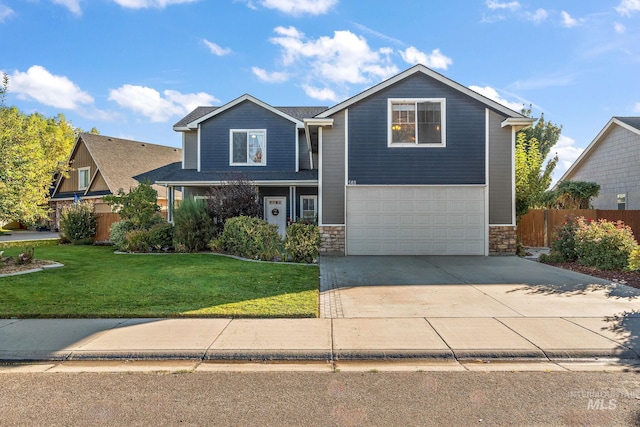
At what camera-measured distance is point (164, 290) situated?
26.7 ft

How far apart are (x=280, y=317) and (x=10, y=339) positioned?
12.6ft

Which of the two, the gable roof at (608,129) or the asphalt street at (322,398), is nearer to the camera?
the asphalt street at (322,398)

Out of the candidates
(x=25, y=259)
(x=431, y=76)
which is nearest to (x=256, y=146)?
(x=431, y=76)

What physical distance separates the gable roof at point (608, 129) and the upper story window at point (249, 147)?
18.2 meters

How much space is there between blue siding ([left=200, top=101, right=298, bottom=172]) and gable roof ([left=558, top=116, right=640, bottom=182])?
16.7 m

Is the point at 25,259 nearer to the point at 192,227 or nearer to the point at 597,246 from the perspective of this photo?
the point at 192,227

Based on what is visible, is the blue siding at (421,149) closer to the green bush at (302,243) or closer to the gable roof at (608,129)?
the green bush at (302,243)

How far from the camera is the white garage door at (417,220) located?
1367 centimetres

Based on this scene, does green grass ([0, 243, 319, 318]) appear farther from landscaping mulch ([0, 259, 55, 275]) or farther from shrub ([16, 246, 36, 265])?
shrub ([16, 246, 36, 265])

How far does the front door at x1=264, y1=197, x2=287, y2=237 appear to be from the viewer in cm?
1872

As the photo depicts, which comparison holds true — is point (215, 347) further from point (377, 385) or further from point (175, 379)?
point (377, 385)

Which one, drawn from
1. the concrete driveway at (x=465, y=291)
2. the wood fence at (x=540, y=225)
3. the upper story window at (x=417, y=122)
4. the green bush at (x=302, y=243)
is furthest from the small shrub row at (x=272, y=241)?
the wood fence at (x=540, y=225)

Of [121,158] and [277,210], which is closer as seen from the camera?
[277,210]

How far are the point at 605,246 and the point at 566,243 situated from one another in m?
1.57
